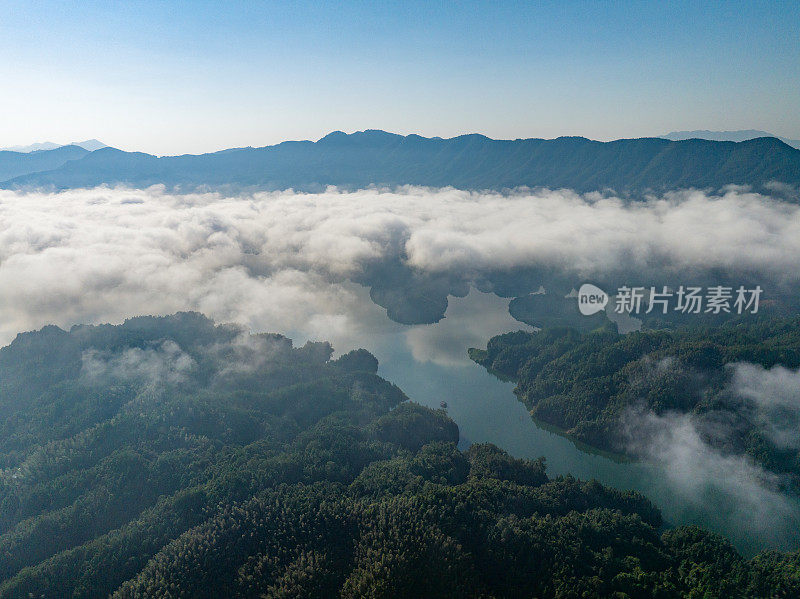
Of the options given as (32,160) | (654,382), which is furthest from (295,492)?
(32,160)

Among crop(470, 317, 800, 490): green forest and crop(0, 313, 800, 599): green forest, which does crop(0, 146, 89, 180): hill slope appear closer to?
crop(0, 313, 800, 599): green forest

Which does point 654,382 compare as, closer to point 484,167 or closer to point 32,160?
point 484,167

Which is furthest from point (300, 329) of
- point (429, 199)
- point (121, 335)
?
point (429, 199)

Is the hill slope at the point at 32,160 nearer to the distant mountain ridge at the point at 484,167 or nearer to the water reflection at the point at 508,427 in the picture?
the distant mountain ridge at the point at 484,167

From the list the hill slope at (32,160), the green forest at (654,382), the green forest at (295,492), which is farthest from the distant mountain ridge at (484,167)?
the green forest at (295,492)

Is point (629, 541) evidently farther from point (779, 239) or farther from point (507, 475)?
point (779, 239)

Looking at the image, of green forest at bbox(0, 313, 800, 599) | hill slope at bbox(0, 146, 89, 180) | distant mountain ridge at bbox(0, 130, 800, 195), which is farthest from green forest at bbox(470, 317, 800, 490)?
hill slope at bbox(0, 146, 89, 180)
